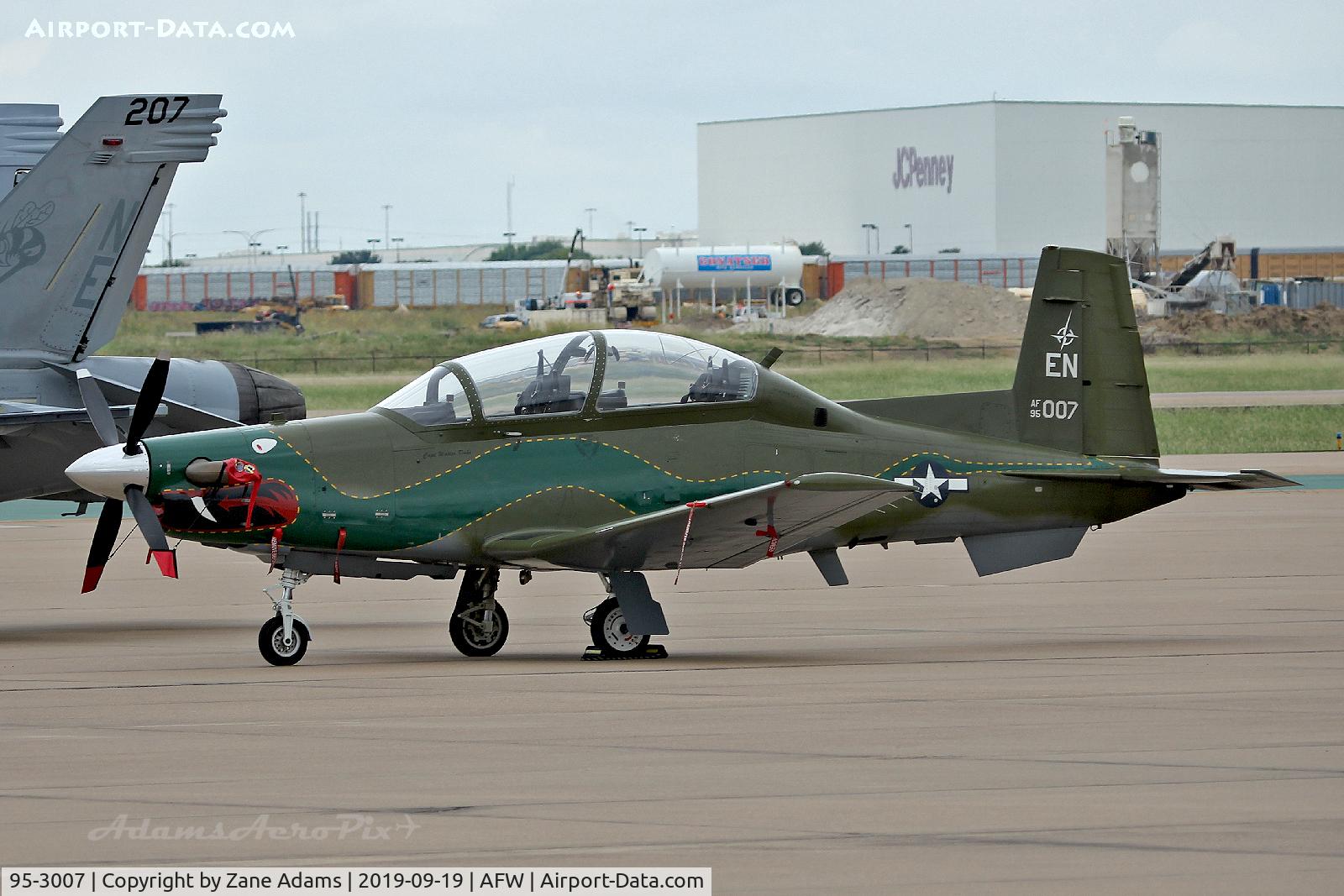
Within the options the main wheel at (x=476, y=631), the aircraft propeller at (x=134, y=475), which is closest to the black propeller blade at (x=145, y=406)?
the aircraft propeller at (x=134, y=475)

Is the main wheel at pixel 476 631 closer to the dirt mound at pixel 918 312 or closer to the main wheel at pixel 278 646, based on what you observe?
the main wheel at pixel 278 646

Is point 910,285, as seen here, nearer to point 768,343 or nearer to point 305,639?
point 768,343

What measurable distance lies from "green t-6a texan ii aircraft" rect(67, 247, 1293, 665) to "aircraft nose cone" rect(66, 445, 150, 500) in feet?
0.05

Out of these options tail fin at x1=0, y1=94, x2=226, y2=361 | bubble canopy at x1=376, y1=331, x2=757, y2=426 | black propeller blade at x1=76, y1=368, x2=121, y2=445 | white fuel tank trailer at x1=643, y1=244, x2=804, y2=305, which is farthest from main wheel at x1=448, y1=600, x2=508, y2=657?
white fuel tank trailer at x1=643, y1=244, x2=804, y2=305

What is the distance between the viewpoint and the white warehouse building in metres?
113

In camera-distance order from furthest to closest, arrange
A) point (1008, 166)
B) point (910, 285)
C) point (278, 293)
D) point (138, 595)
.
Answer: point (278, 293) → point (1008, 166) → point (910, 285) → point (138, 595)

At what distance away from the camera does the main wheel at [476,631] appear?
12.7m

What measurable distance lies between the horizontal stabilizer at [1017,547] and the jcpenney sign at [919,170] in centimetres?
10411

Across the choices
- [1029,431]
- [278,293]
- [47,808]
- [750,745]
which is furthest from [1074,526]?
[278,293]

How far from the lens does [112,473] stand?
37.6 feet

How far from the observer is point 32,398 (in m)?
15.2

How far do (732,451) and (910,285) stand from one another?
7729 cm

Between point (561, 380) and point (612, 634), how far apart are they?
5.70 feet

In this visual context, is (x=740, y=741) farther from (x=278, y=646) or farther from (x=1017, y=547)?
(x=1017, y=547)
